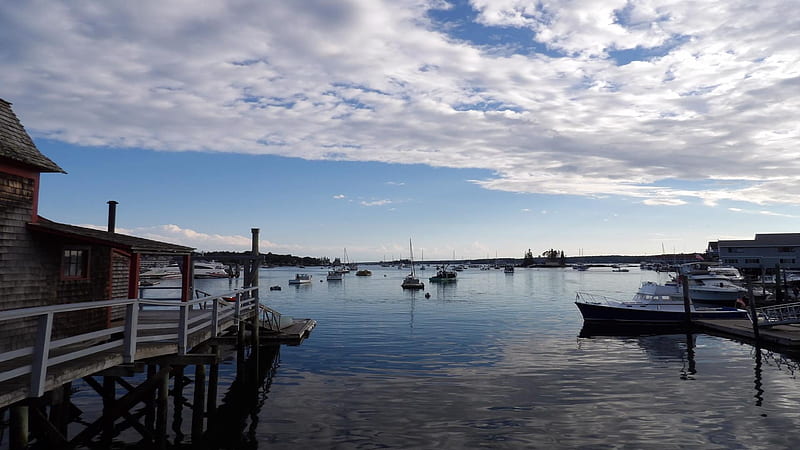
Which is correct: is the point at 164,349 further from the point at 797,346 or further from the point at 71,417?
the point at 797,346

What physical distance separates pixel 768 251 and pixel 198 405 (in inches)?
4352

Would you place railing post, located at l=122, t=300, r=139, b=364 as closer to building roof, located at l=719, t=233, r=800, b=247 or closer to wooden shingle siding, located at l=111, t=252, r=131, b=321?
wooden shingle siding, located at l=111, t=252, r=131, b=321

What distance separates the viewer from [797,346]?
82.8 ft

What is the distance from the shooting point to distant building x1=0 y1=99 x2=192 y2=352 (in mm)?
11922

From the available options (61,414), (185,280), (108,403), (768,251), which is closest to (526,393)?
(185,280)

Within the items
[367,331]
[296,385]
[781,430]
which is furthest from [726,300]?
[296,385]

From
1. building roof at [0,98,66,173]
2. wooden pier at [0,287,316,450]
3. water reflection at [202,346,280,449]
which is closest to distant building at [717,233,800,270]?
water reflection at [202,346,280,449]

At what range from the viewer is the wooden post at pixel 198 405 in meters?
14.0

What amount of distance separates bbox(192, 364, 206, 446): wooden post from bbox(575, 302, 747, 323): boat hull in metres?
28.6

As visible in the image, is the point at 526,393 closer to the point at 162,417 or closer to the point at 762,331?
the point at 162,417

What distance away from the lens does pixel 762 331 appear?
28328mm

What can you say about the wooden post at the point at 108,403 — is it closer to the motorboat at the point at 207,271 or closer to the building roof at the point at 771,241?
the building roof at the point at 771,241

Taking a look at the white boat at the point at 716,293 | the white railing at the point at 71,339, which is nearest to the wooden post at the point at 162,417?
the white railing at the point at 71,339

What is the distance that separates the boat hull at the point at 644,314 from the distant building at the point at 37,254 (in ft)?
100
